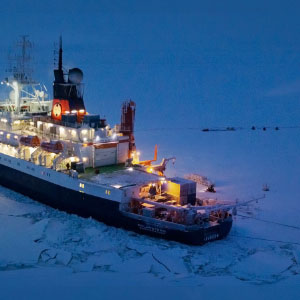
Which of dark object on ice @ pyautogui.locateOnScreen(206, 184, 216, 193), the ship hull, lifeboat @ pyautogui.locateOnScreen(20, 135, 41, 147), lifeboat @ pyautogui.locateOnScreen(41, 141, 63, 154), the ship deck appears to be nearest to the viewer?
the ship hull

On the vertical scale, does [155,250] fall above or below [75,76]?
below

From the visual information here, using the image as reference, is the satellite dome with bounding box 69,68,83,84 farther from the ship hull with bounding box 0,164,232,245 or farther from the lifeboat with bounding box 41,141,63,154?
the ship hull with bounding box 0,164,232,245

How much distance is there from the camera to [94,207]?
24609mm

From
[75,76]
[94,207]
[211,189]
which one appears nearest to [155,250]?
[94,207]

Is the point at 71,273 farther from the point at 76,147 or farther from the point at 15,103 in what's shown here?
the point at 15,103

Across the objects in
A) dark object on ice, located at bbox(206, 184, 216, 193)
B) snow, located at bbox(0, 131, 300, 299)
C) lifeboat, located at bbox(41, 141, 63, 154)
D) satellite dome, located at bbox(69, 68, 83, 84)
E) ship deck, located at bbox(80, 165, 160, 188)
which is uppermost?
satellite dome, located at bbox(69, 68, 83, 84)

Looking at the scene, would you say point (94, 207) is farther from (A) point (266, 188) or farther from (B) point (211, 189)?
(A) point (266, 188)

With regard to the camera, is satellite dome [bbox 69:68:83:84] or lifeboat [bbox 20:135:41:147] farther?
satellite dome [bbox 69:68:83:84]

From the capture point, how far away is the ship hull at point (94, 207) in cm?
2197

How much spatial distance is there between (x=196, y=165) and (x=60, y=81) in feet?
38.0

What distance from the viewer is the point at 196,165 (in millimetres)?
34938

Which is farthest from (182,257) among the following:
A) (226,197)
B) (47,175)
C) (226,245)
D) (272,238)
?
(47,175)

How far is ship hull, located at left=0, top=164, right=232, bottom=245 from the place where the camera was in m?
22.0

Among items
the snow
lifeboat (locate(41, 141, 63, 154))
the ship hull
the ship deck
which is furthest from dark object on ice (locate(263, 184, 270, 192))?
lifeboat (locate(41, 141, 63, 154))
